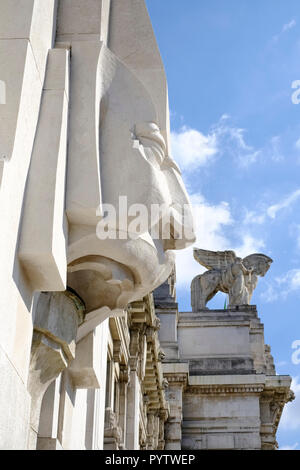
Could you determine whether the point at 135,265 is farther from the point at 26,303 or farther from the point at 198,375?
the point at 198,375

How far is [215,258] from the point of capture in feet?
124

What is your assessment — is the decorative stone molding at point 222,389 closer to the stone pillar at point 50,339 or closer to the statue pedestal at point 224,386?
the statue pedestal at point 224,386

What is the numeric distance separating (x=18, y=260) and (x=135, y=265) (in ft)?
3.81

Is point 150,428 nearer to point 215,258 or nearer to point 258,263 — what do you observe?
point 215,258

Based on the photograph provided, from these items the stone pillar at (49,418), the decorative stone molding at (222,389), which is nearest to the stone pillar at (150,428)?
the decorative stone molding at (222,389)

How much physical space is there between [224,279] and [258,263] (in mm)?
2952

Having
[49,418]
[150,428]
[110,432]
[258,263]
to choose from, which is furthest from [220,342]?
[49,418]

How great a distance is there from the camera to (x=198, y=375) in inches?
1252

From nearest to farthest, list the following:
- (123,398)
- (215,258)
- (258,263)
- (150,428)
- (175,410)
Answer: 1. (123,398)
2. (150,428)
3. (175,410)
4. (215,258)
5. (258,263)

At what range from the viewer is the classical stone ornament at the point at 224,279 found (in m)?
36.1

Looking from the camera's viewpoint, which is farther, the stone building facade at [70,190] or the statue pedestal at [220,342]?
the statue pedestal at [220,342]

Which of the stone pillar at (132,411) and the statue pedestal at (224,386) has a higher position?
the statue pedestal at (224,386)

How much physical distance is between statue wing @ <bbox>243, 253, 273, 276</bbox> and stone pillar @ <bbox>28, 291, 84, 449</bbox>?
33.0 meters

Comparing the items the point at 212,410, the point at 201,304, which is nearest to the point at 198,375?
the point at 212,410
